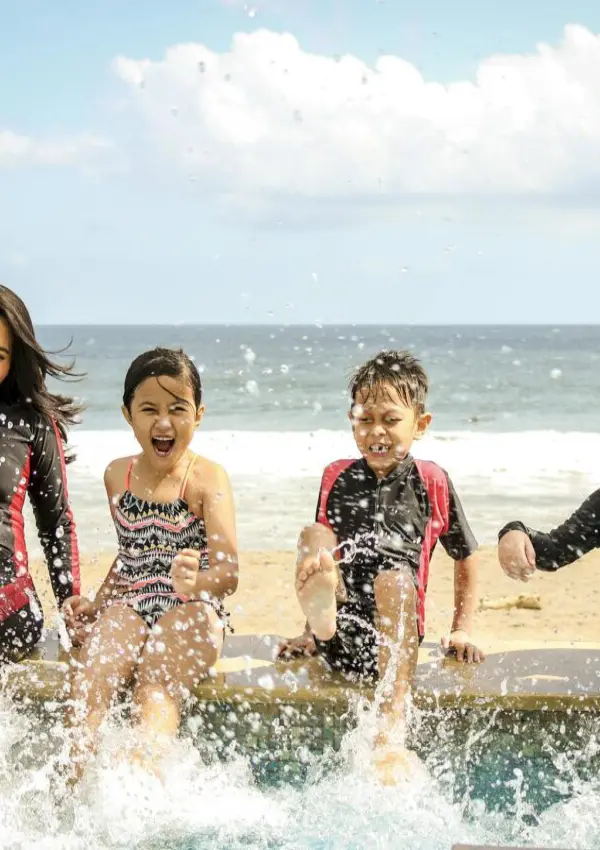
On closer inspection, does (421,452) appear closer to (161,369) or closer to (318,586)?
(161,369)

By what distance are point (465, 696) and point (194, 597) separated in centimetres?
92

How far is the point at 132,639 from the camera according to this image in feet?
10.9

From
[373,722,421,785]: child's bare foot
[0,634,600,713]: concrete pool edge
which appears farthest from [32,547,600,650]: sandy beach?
[373,722,421,785]: child's bare foot

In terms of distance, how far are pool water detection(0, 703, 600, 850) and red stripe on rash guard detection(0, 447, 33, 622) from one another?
0.35m

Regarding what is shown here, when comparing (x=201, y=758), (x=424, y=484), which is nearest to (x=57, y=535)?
(x=201, y=758)

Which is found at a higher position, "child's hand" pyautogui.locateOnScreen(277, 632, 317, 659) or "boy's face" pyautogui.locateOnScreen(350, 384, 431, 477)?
"boy's face" pyautogui.locateOnScreen(350, 384, 431, 477)

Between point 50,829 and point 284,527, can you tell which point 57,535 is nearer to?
point 50,829

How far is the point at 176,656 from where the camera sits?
10.9 ft

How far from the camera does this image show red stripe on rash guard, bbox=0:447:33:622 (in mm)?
3590

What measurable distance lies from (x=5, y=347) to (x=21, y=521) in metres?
0.64

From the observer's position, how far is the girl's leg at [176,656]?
3248 mm

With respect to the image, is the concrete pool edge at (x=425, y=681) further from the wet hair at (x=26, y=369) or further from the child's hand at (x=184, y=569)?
the wet hair at (x=26, y=369)

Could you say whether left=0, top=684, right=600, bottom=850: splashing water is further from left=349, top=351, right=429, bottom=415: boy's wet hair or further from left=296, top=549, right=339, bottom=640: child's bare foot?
left=349, top=351, right=429, bottom=415: boy's wet hair

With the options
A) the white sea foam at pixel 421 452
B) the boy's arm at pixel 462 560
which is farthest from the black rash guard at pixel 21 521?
the white sea foam at pixel 421 452
